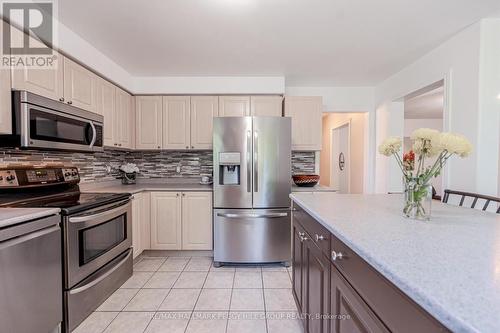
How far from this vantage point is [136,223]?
2.74 m

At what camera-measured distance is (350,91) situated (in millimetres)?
3764

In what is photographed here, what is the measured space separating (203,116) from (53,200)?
1887 millimetres

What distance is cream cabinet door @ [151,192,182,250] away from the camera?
9.75ft

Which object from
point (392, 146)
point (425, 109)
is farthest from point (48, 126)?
point (425, 109)

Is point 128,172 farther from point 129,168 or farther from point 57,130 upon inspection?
point 57,130

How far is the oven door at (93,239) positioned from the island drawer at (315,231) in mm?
1578

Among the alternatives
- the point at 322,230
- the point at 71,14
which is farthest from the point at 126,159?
the point at 322,230

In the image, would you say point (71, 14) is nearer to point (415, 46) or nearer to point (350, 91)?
point (415, 46)

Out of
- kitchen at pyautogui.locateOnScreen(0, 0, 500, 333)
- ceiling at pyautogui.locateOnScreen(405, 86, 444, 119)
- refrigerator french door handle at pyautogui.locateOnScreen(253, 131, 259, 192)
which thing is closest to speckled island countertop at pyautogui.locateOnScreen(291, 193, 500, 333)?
kitchen at pyautogui.locateOnScreen(0, 0, 500, 333)

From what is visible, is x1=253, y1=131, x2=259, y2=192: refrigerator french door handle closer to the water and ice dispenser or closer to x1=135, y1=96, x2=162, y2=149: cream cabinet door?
the water and ice dispenser

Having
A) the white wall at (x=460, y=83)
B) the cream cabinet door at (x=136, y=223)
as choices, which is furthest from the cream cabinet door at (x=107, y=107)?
the white wall at (x=460, y=83)

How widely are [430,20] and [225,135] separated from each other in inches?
82.9

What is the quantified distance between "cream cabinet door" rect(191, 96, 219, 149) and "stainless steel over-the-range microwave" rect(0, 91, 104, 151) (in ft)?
3.87

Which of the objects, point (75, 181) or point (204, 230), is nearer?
point (75, 181)
